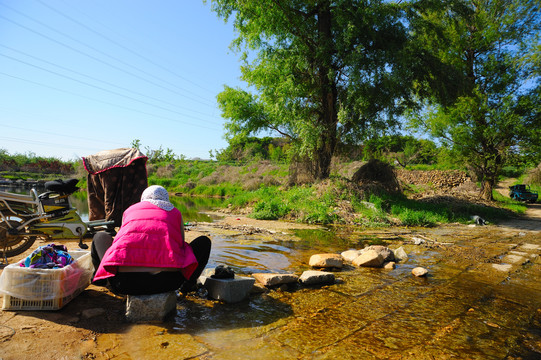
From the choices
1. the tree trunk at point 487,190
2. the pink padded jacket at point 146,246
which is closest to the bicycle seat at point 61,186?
the pink padded jacket at point 146,246

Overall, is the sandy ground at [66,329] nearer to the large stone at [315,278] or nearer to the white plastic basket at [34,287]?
the white plastic basket at [34,287]

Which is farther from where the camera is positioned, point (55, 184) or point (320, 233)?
point (320, 233)

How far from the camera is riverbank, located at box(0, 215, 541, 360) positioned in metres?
2.65

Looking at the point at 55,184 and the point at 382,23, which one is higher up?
the point at 382,23

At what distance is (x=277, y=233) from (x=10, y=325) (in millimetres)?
6678

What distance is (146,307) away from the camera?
3078 mm

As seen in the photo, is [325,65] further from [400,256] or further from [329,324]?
[329,324]

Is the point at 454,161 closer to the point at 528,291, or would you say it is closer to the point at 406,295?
the point at 528,291

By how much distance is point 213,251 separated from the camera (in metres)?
6.53

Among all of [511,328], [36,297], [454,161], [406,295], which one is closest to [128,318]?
[36,297]

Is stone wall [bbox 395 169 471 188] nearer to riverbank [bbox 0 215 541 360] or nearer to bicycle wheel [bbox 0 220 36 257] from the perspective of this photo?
riverbank [bbox 0 215 541 360]

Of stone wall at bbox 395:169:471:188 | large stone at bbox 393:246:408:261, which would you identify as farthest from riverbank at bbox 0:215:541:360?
stone wall at bbox 395:169:471:188

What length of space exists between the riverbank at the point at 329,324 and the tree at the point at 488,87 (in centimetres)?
1317

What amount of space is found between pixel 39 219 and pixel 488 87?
20462 millimetres
